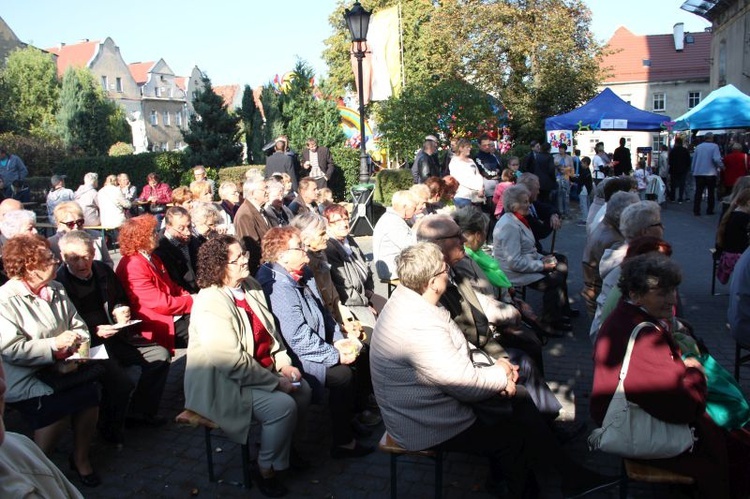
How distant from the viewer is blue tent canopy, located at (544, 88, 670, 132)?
16.1 m

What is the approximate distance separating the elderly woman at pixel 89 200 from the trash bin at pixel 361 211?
5.06m

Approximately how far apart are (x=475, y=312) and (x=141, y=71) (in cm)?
7294

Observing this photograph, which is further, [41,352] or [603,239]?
[603,239]

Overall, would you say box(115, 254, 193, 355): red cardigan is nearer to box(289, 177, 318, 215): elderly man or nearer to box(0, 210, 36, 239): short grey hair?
box(0, 210, 36, 239): short grey hair

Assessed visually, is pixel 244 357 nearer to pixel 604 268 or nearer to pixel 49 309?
pixel 49 309

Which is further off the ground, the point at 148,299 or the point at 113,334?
the point at 148,299

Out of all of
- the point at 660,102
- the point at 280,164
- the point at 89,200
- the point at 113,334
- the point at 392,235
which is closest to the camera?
the point at 113,334

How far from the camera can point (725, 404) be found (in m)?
3.32

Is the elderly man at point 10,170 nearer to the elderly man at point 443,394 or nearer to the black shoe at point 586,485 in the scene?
the elderly man at point 443,394

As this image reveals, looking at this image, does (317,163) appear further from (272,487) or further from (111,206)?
(272,487)

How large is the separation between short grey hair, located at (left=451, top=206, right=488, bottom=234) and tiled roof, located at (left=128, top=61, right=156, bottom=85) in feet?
227

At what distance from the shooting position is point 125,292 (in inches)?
186

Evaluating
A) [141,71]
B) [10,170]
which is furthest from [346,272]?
[141,71]

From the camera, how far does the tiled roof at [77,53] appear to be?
61.9 m
